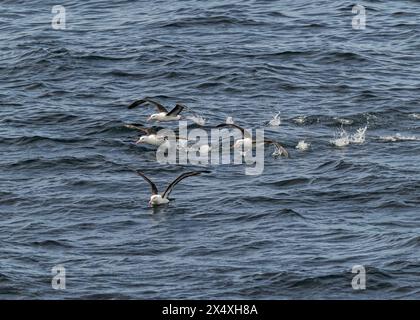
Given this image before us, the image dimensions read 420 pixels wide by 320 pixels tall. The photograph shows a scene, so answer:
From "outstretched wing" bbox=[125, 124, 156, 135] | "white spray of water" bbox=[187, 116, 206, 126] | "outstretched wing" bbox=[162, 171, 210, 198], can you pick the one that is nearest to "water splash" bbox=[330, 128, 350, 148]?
"white spray of water" bbox=[187, 116, 206, 126]

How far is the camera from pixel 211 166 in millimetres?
31734

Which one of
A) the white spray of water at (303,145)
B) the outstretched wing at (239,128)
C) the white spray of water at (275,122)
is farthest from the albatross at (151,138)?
the white spray of water at (303,145)

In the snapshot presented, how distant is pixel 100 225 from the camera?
28.0 m

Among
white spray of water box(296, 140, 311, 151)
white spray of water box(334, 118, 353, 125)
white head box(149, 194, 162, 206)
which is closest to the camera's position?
white head box(149, 194, 162, 206)

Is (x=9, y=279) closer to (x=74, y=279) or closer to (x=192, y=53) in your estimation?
(x=74, y=279)

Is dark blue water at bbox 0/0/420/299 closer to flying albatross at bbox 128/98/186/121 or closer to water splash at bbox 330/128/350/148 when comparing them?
water splash at bbox 330/128/350/148

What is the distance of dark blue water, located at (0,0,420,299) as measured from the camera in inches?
993

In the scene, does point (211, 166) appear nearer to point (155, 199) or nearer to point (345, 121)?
point (155, 199)

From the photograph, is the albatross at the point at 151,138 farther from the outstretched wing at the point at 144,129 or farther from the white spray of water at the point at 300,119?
the white spray of water at the point at 300,119

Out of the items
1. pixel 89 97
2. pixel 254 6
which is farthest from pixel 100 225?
pixel 254 6

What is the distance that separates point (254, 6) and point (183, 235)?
20.8m

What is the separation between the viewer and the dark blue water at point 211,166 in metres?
25.2

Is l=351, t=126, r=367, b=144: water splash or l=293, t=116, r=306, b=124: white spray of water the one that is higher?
l=293, t=116, r=306, b=124: white spray of water

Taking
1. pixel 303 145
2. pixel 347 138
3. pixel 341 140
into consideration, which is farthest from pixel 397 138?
pixel 303 145
